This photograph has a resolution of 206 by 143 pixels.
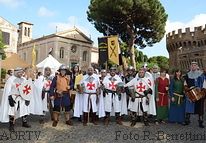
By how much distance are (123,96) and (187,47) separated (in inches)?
1531

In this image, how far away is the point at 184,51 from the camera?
160 ft

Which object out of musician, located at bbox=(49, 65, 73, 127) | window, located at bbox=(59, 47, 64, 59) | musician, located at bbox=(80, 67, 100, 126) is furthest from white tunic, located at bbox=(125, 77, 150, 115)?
window, located at bbox=(59, 47, 64, 59)

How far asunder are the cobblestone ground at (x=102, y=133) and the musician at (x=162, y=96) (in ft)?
1.80

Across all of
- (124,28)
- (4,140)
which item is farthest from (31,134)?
(124,28)

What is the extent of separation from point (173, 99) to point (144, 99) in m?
0.98

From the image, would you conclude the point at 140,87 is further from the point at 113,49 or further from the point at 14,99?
the point at 113,49

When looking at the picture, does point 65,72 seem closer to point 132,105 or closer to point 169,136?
point 132,105

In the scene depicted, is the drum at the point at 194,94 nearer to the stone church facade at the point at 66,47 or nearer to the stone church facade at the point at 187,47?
the stone church facade at the point at 187,47

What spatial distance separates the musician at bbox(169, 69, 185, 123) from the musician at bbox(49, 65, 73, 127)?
3181mm

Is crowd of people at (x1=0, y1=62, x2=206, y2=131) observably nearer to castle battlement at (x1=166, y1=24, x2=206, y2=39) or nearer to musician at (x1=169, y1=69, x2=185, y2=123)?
musician at (x1=169, y1=69, x2=185, y2=123)

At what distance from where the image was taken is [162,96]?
36.9 ft

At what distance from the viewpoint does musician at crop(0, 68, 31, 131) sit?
9.84 metres

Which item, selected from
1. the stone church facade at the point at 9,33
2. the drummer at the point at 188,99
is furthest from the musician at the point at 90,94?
the stone church facade at the point at 9,33

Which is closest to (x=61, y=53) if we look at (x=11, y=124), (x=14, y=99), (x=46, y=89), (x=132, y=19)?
(x=132, y=19)
